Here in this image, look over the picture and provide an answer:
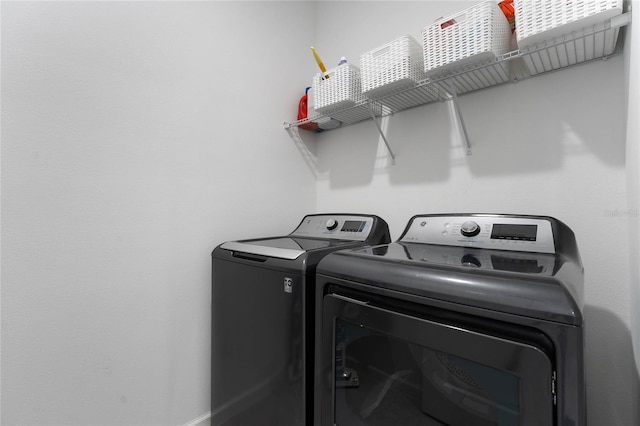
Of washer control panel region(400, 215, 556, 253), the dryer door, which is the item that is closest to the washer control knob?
washer control panel region(400, 215, 556, 253)

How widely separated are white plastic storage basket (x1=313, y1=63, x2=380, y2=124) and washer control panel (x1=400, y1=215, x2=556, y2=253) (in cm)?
71

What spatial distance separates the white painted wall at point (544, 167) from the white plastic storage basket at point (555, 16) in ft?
0.60

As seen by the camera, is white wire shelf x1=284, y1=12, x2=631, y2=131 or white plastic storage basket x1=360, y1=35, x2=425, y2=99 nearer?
white wire shelf x1=284, y1=12, x2=631, y2=131

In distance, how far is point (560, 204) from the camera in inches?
46.4

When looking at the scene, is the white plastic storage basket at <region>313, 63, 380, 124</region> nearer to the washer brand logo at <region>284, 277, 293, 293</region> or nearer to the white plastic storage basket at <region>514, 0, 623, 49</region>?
the white plastic storage basket at <region>514, 0, 623, 49</region>

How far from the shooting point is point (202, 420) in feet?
4.74

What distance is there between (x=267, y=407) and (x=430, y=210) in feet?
3.81

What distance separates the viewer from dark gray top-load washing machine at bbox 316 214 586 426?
0.57 m

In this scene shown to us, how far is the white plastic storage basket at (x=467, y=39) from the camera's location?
3.41 feet

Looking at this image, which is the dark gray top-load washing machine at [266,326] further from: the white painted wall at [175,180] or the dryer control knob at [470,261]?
the dryer control knob at [470,261]

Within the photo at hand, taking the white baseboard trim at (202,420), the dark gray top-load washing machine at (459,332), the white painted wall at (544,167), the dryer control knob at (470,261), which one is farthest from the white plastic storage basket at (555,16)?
the white baseboard trim at (202,420)

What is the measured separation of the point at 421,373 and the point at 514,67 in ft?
4.17

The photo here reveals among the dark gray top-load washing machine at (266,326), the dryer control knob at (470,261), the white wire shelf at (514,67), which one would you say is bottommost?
the dark gray top-load washing machine at (266,326)

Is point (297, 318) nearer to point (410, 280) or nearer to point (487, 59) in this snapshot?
point (410, 280)
